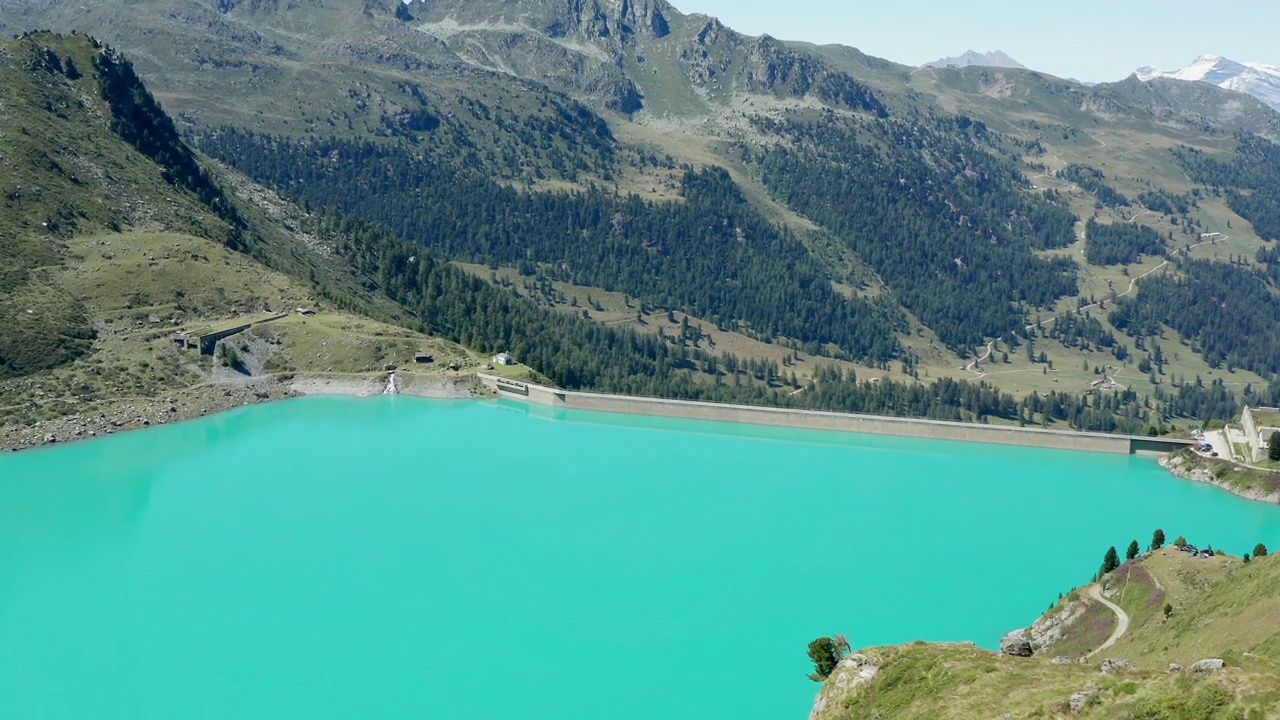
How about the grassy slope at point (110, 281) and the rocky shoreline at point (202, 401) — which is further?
the grassy slope at point (110, 281)

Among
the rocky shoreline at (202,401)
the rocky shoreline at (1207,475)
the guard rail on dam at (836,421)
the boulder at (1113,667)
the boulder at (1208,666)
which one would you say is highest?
the boulder at (1208,666)

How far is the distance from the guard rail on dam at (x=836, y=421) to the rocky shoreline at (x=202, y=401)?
651 centimetres

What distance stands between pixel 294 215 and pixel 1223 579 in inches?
5842

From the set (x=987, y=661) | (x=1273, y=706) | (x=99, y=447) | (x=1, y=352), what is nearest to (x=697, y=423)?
(x=99, y=447)

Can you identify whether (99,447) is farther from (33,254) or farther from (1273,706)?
(1273,706)

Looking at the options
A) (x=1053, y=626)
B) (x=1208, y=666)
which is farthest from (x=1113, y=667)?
(x=1053, y=626)

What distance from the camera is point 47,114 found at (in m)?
151

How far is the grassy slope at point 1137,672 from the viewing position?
101 feet

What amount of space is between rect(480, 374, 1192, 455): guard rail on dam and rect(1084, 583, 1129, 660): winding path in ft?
165

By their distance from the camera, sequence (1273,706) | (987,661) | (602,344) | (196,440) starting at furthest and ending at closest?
(602,344) → (196,440) → (987,661) → (1273,706)

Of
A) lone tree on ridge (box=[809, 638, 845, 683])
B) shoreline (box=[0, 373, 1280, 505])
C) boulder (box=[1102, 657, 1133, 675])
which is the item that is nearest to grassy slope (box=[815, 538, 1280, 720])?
boulder (box=[1102, 657, 1133, 675])

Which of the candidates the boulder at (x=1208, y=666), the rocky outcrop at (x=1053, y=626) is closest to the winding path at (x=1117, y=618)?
the rocky outcrop at (x=1053, y=626)

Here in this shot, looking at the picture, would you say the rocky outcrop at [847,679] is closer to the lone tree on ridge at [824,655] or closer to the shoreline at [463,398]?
the lone tree on ridge at [824,655]

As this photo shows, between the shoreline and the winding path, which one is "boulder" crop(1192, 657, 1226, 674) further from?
the shoreline
